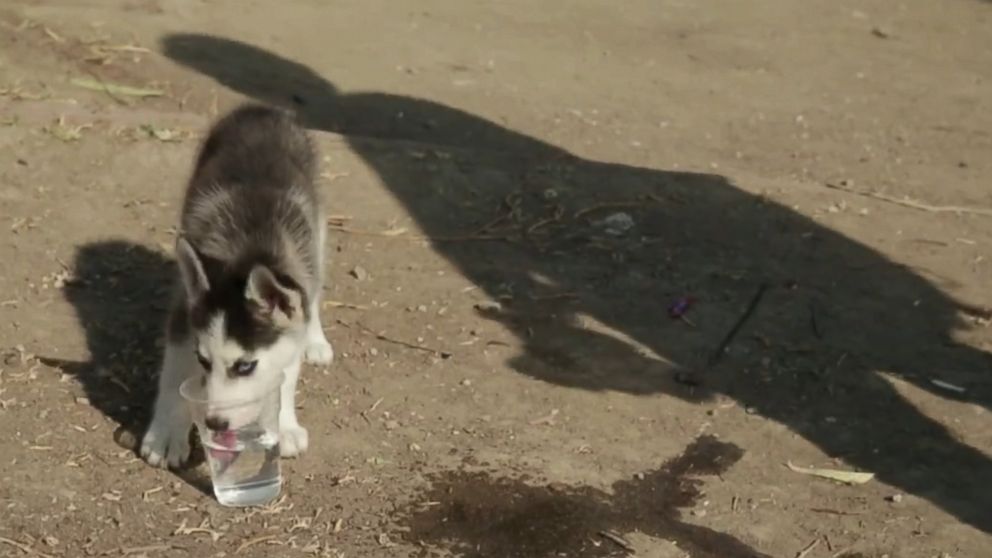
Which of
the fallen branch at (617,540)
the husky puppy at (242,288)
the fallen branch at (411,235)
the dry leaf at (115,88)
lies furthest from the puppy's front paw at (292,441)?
the dry leaf at (115,88)

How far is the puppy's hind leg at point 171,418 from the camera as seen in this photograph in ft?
17.4

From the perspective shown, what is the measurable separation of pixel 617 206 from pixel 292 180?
2.27 meters

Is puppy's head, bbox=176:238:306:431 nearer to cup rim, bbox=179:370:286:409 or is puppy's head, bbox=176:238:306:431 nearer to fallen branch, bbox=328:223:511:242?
cup rim, bbox=179:370:286:409

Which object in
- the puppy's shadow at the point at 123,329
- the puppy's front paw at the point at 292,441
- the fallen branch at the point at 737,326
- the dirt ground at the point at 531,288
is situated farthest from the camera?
the fallen branch at the point at 737,326

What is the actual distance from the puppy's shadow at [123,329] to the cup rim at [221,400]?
1.23 ft

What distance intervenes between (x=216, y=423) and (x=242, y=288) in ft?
1.55

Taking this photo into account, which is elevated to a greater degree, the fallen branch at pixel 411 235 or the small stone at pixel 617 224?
the small stone at pixel 617 224

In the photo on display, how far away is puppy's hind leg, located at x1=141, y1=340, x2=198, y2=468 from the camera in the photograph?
529 centimetres

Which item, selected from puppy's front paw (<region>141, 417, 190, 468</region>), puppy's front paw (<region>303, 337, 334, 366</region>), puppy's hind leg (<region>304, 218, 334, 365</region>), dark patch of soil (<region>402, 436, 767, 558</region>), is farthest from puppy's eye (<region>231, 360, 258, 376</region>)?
puppy's front paw (<region>303, 337, 334, 366</region>)

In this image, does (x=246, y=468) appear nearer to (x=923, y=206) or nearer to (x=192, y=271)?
(x=192, y=271)

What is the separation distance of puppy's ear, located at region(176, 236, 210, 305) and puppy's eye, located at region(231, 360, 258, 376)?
0.27 m

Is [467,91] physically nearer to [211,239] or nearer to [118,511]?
[211,239]

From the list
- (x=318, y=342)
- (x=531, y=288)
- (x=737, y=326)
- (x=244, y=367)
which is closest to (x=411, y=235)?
(x=531, y=288)

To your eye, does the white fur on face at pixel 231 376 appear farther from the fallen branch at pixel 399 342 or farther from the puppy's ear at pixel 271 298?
the fallen branch at pixel 399 342
